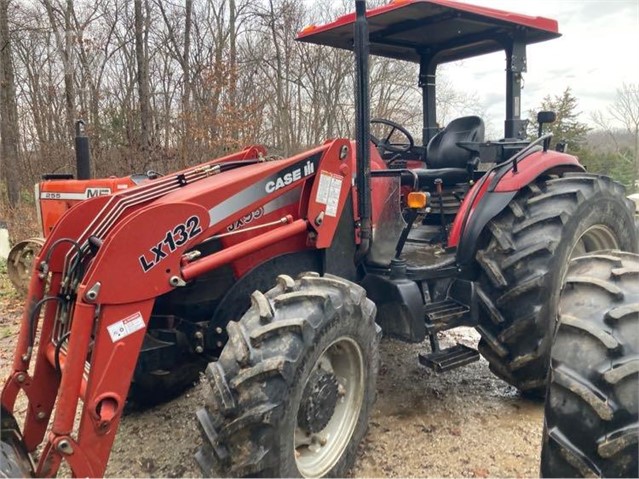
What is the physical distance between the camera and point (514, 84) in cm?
416

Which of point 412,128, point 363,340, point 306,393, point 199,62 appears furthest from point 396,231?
point 199,62

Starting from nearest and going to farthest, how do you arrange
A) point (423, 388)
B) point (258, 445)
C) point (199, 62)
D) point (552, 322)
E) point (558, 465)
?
point (558, 465), point (258, 445), point (552, 322), point (423, 388), point (199, 62)

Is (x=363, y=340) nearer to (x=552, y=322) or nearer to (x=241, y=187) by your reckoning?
(x=241, y=187)

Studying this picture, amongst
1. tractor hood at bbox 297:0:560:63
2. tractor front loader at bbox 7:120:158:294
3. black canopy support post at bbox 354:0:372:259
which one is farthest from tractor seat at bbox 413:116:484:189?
tractor front loader at bbox 7:120:158:294

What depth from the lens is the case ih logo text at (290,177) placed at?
304 cm

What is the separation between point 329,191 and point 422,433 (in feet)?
5.18

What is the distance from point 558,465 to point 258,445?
3.83ft

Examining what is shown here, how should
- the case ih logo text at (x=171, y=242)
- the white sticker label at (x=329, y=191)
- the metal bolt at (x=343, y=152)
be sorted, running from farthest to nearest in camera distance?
the metal bolt at (x=343, y=152) → the white sticker label at (x=329, y=191) → the case ih logo text at (x=171, y=242)

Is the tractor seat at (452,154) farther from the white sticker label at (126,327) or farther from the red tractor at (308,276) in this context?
the white sticker label at (126,327)

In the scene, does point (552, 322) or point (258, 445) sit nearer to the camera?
point (258, 445)

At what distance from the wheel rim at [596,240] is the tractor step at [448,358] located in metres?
1.07

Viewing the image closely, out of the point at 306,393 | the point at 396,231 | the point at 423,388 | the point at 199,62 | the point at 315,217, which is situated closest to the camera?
the point at 306,393

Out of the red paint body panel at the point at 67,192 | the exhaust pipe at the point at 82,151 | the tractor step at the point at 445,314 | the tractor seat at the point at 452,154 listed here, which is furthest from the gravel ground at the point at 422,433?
the exhaust pipe at the point at 82,151

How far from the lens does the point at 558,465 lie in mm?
2035
